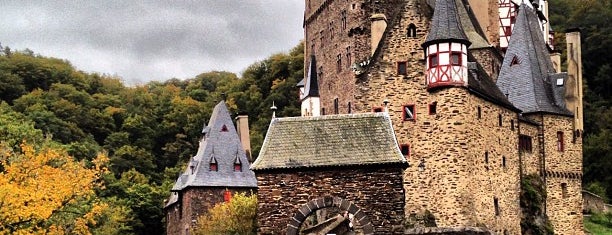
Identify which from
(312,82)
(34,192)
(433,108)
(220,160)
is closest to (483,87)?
(433,108)

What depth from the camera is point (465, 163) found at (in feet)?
132

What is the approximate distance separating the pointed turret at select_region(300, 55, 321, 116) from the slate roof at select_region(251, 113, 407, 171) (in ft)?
73.0

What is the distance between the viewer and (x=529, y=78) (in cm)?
4900

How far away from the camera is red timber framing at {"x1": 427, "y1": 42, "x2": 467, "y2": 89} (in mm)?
40781

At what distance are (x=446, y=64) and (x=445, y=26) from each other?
1.73m

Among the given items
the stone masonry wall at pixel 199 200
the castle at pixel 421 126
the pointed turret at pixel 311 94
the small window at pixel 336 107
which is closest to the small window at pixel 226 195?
the stone masonry wall at pixel 199 200

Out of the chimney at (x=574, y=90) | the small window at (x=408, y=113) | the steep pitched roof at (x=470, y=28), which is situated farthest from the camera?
the steep pitched roof at (x=470, y=28)

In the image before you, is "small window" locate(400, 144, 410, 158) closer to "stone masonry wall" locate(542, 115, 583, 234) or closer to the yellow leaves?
Result: "stone masonry wall" locate(542, 115, 583, 234)

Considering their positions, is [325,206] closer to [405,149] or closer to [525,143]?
[405,149]

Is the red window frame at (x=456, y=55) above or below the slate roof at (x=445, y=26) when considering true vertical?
below

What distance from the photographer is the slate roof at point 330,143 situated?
91.4 ft

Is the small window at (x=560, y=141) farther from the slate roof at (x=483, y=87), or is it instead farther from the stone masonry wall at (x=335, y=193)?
the stone masonry wall at (x=335, y=193)

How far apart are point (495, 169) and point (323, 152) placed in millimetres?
16750

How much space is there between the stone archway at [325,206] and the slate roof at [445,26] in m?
15.2
